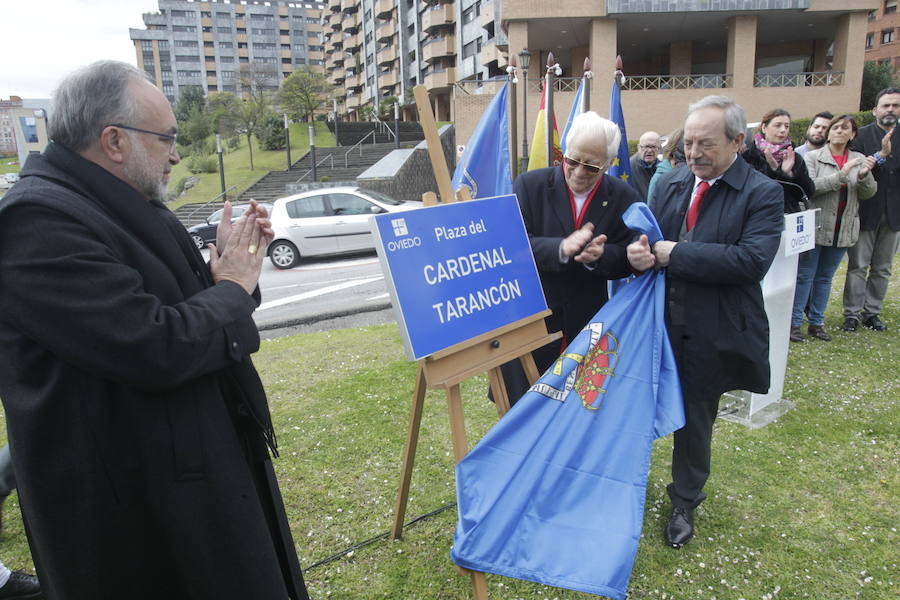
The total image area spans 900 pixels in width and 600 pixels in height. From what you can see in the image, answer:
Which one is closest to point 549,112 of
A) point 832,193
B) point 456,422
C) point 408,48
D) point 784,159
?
point 784,159

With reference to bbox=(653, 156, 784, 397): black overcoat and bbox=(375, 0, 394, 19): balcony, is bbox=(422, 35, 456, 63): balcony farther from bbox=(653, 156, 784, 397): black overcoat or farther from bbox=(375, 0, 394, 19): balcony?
bbox=(653, 156, 784, 397): black overcoat

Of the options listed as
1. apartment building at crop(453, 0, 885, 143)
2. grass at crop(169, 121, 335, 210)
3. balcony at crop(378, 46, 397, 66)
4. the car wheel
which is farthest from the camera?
balcony at crop(378, 46, 397, 66)

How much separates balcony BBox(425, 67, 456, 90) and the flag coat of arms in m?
45.7

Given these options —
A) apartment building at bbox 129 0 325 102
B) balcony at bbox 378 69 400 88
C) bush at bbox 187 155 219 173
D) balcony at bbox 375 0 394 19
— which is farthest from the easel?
apartment building at bbox 129 0 325 102

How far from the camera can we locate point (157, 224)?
1604 mm

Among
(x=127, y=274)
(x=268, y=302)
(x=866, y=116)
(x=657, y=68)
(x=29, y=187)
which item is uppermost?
(x=657, y=68)

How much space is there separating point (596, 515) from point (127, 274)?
1879 millimetres

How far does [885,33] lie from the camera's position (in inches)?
1984

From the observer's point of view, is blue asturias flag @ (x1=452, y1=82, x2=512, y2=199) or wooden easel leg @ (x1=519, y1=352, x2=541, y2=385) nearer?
wooden easel leg @ (x1=519, y1=352, x2=541, y2=385)

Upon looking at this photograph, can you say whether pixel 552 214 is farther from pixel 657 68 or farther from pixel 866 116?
pixel 657 68

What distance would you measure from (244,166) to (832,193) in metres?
37.7

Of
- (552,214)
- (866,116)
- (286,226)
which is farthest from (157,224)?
(866,116)

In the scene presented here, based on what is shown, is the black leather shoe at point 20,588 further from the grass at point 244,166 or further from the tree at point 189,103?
the tree at point 189,103

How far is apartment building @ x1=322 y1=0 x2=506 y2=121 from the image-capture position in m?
40.7
